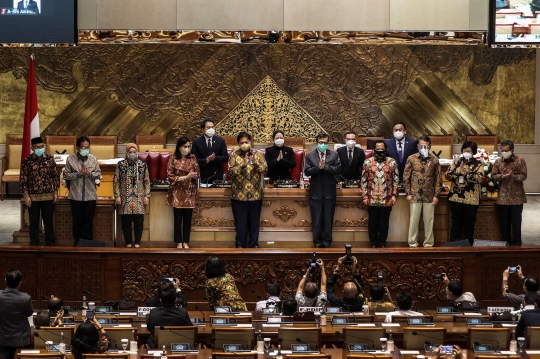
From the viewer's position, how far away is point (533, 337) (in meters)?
9.21

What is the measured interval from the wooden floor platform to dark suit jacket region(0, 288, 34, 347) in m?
2.83

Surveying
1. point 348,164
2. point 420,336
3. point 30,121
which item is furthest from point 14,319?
point 348,164

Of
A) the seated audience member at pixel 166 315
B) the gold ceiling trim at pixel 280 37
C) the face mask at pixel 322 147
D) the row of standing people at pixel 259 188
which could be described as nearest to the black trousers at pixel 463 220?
the row of standing people at pixel 259 188

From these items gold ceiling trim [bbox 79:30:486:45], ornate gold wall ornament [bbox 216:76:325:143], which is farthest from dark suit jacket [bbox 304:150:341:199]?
ornate gold wall ornament [bbox 216:76:325:143]

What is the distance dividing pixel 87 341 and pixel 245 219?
5339mm

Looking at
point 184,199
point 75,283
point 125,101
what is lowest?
point 75,283

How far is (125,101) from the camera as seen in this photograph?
18.8 metres

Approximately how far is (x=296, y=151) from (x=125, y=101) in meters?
4.17

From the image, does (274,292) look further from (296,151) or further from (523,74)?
(523,74)

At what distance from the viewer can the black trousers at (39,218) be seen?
13.7 meters

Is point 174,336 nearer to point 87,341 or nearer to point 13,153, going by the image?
point 87,341

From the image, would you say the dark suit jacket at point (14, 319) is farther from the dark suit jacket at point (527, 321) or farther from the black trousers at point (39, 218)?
the dark suit jacket at point (527, 321)

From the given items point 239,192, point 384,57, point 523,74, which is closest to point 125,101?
point 384,57

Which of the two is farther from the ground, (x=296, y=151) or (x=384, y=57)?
(x=384, y=57)
